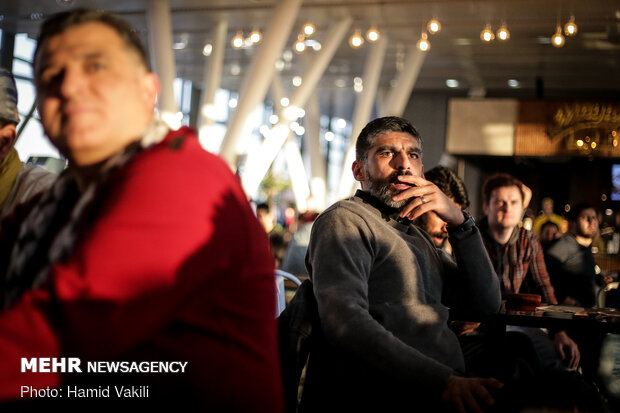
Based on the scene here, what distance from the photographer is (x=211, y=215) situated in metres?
0.99

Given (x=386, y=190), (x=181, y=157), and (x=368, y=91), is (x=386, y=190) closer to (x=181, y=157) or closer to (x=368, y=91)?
(x=181, y=157)

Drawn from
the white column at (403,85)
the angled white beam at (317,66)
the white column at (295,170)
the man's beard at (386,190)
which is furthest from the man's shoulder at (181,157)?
the white column at (295,170)

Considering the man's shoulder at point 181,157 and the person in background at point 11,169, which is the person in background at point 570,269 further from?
the man's shoulder at point 181,157

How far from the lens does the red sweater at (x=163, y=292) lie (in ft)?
3.10

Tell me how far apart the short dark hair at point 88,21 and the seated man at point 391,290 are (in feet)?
3.14

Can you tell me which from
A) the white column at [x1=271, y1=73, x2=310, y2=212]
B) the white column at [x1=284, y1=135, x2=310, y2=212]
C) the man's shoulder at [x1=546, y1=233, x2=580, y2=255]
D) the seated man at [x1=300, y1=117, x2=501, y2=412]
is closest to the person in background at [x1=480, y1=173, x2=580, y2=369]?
the man's shoulder at [x1=546, y1=233, x2=580, y2=255]

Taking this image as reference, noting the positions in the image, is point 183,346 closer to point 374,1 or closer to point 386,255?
point 386,255

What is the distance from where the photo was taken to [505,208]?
3953 millimetres

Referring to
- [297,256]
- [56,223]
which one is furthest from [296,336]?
[297,256]

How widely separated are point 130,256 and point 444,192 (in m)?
2.60

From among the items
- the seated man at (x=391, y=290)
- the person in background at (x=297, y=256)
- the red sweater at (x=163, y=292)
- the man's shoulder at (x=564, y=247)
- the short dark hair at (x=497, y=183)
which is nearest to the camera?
the red sweater at (x=163, y=292)

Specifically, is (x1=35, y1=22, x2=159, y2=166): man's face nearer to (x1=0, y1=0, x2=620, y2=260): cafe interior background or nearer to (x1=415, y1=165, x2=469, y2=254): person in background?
(x1=415, y1=165, x2=469, y2=254): person in background

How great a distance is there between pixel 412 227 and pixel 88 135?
1458 mm

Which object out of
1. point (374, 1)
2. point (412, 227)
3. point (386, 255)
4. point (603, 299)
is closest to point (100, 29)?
point (386, 255)
